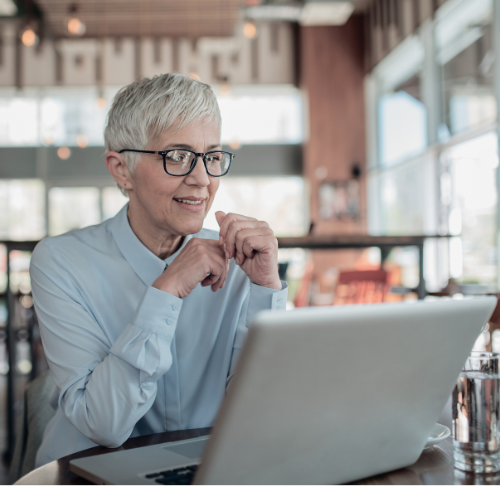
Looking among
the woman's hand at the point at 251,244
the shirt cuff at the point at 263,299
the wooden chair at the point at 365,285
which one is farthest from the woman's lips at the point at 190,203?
the wooden chair at the point at 365,285

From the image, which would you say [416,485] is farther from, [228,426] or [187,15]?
[187,15]

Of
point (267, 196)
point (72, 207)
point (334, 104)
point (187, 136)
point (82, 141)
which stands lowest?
point (187, 136)

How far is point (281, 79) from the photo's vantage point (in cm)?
1015

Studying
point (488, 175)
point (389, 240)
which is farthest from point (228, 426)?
point (488, 175)

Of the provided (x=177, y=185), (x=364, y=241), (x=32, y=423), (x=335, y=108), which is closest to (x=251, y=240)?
(x=177, y=185)

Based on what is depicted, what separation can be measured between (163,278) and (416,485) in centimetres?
57

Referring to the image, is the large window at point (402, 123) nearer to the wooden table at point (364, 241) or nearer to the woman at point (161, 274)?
the wooden table at point (364, 241)

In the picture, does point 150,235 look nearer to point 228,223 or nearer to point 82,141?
point 228,223

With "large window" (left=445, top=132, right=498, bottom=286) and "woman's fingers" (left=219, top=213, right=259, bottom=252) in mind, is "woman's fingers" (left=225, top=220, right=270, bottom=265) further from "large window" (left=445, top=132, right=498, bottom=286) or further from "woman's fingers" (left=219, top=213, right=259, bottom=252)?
→ "large window" (left=445, top=132, right=498, bottom=286)

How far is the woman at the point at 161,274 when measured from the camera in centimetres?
103

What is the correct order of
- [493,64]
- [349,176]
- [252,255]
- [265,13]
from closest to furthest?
[252,255]
[493,64]
[265,13]
[349,176]

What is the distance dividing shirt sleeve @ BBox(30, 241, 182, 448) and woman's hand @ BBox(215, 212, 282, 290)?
18 cm

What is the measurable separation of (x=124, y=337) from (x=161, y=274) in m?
0.17

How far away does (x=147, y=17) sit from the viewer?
9.22 m
